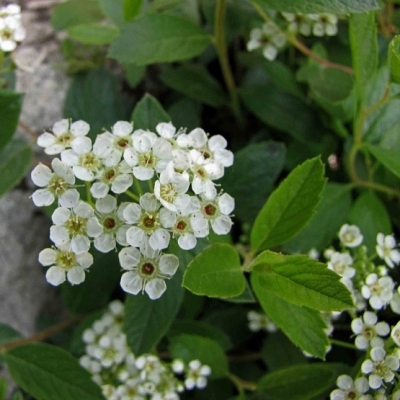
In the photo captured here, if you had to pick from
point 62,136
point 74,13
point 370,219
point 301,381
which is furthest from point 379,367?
point 74,13

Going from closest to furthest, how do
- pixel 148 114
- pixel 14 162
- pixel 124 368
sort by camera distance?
pixel 148 114 → pixel 124 368 → pixel 14 162

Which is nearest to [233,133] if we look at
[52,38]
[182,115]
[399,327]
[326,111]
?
[182,115]

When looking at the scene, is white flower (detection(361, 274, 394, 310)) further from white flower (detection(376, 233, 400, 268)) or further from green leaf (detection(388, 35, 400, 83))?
green leaf (detection(388, 35, 400, 83))

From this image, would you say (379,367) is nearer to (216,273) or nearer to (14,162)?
(216,273)

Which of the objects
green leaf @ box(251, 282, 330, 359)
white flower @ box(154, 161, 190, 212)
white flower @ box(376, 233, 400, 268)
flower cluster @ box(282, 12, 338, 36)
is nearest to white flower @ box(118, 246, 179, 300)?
white flower @ box(154, 161, 190, 212)

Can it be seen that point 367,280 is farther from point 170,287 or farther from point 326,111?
point 326,111

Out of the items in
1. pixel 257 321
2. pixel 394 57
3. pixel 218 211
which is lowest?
pixel 257 321
